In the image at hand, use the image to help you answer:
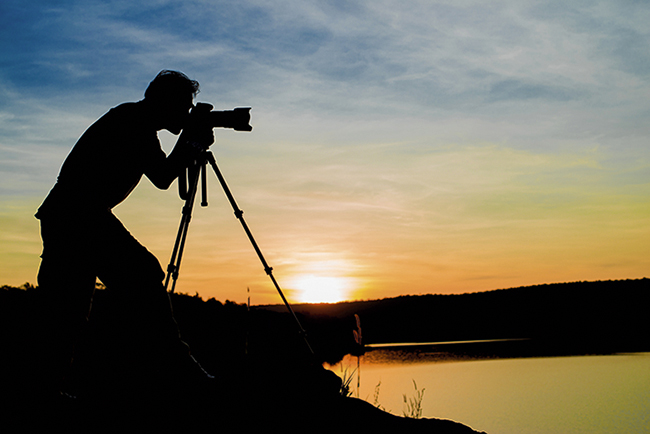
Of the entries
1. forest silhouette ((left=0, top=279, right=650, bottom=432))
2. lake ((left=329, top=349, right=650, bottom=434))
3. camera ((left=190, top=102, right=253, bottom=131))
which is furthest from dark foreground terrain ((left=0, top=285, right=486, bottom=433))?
lake ((left=329, top=349, right=650, bottom=434))

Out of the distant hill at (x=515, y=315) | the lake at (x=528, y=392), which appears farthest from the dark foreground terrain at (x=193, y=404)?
the distant hill at (x=515, y=315)

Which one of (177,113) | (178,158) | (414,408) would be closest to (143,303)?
(178,158)

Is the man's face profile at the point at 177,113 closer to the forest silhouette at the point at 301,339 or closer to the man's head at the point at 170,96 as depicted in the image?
→ the man's head at the point at 170,96

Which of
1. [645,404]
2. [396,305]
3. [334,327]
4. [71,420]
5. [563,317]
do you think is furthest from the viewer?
[396,305]

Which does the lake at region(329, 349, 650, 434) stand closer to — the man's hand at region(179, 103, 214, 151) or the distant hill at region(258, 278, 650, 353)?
the man's hand at region(179, 103, 214, 151)

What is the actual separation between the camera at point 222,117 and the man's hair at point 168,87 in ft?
0.69

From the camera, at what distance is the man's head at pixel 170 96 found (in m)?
3.32

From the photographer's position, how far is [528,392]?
11.4 metres

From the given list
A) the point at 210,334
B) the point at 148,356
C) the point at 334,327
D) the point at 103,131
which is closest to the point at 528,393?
the point at 210,334

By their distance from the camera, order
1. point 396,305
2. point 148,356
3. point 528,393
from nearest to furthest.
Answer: point 148,356
point 528,393
point 396,305

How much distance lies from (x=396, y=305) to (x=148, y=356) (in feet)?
122

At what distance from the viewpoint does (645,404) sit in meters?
9.92

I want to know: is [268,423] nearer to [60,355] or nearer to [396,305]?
[60,355]

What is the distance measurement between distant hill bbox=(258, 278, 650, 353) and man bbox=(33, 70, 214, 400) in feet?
87.4
